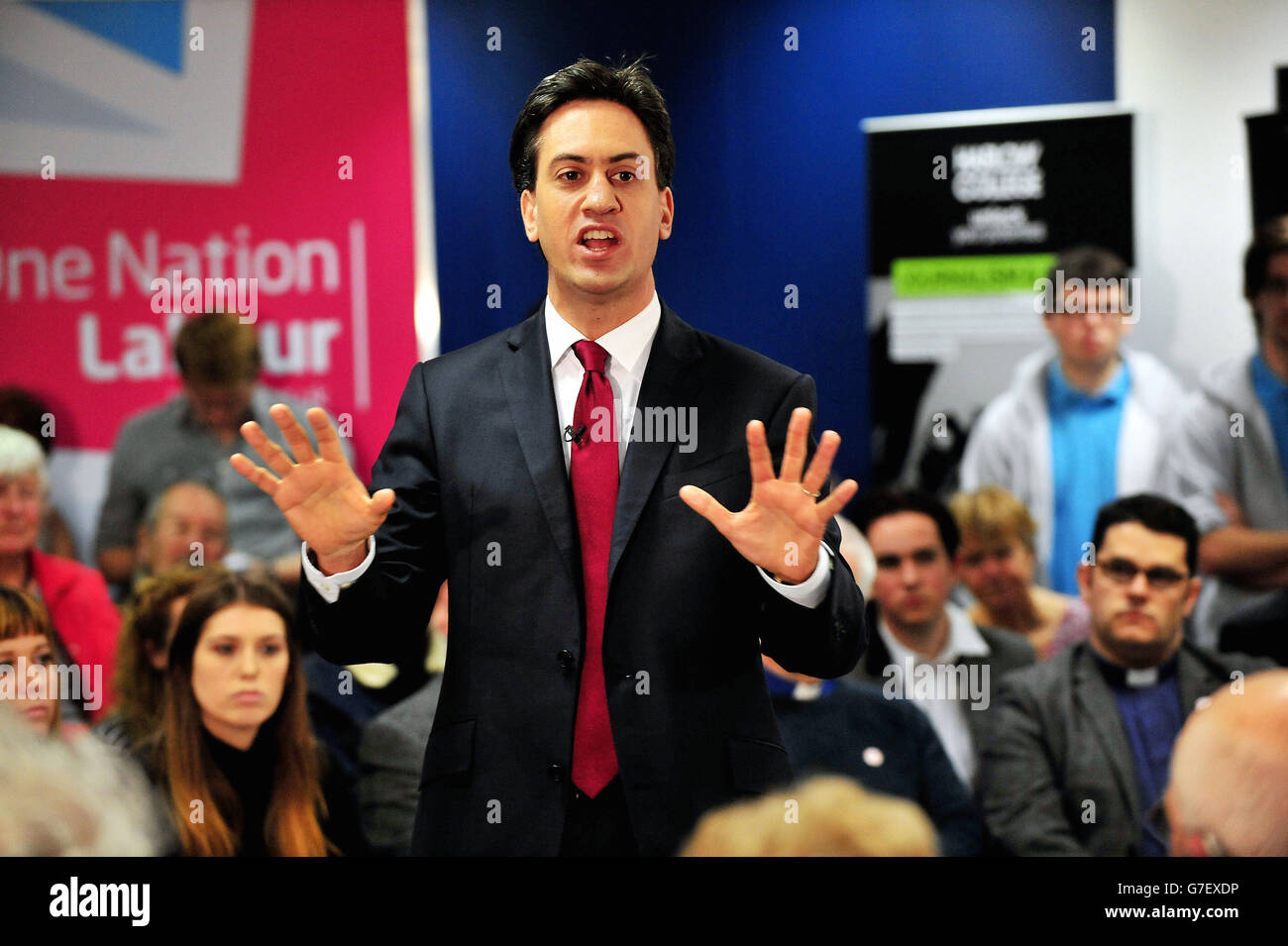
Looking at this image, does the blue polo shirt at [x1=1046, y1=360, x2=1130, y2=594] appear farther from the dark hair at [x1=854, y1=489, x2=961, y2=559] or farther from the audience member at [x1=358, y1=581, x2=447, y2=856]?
the audience member at [x1=358, y1=581, x2=447, y2=856]

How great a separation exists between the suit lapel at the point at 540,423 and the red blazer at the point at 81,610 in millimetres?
2307

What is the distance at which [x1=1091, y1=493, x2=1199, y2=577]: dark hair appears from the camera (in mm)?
3951

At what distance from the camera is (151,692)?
12.3 ft

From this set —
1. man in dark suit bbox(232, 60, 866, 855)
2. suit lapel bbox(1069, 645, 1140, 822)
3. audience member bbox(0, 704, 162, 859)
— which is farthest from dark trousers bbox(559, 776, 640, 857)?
suit lapel bbox(1069, 645, 1140, 822)

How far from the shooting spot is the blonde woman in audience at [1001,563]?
13.5ft

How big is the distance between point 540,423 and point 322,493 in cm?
A: 38

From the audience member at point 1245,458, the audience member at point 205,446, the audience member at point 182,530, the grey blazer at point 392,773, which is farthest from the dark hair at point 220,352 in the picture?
the audience member at point 1245,458

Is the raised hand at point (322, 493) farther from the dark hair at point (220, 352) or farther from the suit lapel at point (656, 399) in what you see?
the dark hair at point (220, 352)

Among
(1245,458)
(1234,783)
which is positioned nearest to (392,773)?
(1234,783)

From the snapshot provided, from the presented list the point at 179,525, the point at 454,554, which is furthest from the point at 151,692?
the point at 454,554

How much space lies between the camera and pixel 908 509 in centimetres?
410
